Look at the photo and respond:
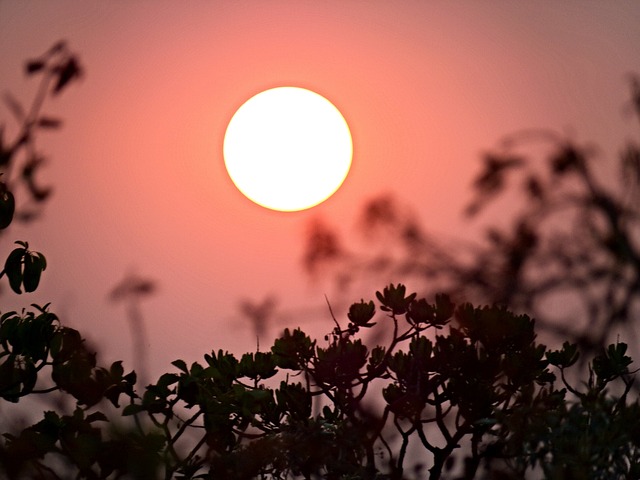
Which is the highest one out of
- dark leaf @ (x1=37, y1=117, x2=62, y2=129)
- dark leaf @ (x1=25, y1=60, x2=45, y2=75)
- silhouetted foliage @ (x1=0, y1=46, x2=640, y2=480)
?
dark leaf @ (x1=25, y1=60, x2=45, y2=75)

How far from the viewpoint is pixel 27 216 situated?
15.4 ft

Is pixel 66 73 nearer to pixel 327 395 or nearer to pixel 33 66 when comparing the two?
pixel 33 66

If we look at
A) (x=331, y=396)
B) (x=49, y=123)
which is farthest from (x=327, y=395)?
(x=49, y=123)

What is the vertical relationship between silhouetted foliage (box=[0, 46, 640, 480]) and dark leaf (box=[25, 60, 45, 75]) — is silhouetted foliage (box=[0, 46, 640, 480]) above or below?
below

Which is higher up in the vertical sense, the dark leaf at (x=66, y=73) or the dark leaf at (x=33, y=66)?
the dark leaf at (x=33, y=66)

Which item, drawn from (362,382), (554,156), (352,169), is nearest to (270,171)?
(352,169)

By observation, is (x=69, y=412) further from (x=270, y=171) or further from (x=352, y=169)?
(x=270, y=171)

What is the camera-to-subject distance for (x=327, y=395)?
5.61 m

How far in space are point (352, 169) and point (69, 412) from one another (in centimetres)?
389

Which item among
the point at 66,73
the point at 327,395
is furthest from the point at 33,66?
the point at 327,395

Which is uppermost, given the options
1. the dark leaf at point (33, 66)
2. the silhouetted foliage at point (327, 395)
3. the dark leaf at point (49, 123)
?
the dark leaf at point (33, 66)

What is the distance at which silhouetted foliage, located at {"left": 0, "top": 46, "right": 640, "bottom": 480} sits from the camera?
4609mm

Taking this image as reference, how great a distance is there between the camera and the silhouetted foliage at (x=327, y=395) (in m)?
4.61

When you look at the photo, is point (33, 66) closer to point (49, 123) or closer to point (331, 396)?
point (49, 123)
